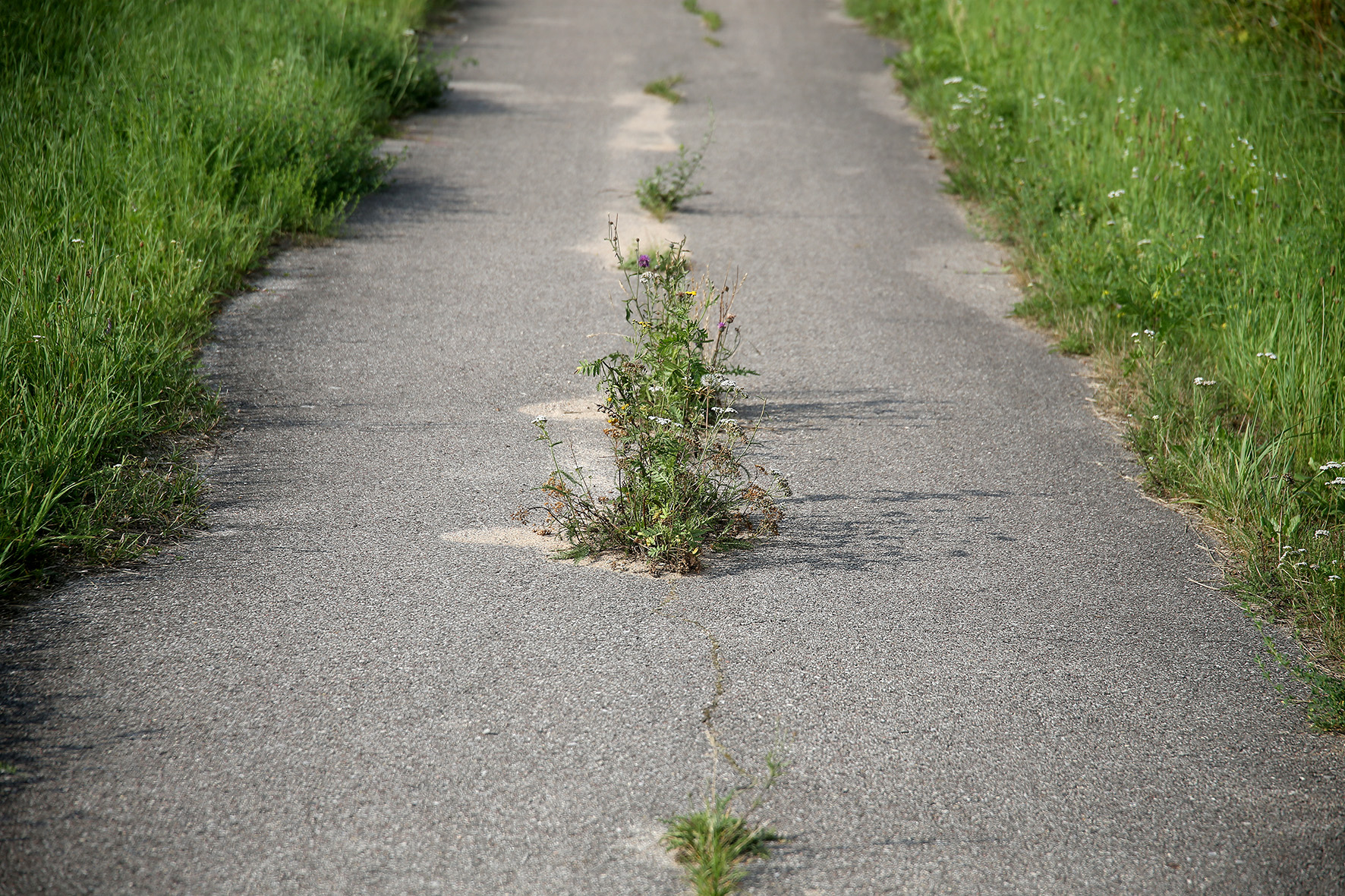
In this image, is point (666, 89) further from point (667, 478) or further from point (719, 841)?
point (719, 841)

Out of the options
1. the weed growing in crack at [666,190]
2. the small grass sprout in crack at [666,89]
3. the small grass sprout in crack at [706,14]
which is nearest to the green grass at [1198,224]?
the weed growing in crack at [666,190]

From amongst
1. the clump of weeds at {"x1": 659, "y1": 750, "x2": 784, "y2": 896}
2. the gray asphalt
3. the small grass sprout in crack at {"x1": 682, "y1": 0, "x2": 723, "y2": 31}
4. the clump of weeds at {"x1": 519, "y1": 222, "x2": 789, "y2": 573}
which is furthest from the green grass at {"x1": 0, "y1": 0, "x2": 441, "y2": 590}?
the small grass sprout in crack at {"x1": 682, "y1": 0, "x2": 723, "y2": 31}

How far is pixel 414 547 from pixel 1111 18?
9349 mm

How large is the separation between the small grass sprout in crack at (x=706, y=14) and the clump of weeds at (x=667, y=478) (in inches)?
431

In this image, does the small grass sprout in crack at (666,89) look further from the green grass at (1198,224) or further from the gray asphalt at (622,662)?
the gray asphalt at (622,662)

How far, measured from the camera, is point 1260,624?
131 inches

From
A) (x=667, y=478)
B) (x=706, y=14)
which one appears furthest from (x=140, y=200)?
(x=706, y=14)

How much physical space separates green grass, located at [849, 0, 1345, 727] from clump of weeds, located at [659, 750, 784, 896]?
170 centimetres

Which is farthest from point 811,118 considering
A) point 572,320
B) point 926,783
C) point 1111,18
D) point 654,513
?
point 926,783

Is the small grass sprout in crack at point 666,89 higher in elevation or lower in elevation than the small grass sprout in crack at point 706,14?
lower

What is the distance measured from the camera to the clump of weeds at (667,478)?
3.45m

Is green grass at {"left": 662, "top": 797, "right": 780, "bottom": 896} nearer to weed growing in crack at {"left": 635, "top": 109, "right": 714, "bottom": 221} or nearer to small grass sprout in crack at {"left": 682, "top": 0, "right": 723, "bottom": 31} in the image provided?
weed growing in crack at {"left": 635, "top": 109, "right": 714, "bottom": 221}

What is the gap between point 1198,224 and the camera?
19.2 ft

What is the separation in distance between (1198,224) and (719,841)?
16.7 ft
